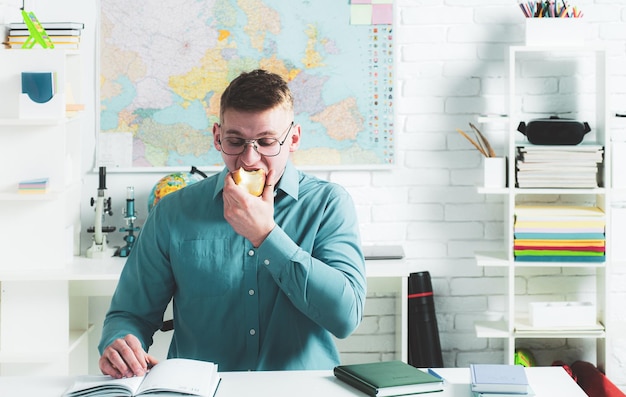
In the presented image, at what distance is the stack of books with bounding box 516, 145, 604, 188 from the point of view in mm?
3184

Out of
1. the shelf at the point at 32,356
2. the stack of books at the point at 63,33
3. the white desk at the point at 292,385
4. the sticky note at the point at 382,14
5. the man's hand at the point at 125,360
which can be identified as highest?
the sticky note at the point at 382,14

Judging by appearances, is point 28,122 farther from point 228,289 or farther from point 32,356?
point 228,289

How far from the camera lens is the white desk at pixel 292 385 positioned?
1.60 meters

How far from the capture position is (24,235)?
9.82 ft

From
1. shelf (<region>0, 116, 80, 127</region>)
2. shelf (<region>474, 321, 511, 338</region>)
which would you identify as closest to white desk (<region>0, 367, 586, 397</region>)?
shelf (<region>0, 116, 80, 127</region>)

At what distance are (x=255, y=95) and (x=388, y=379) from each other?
708 mm

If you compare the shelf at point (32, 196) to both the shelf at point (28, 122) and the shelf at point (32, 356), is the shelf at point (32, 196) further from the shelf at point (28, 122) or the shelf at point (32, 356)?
the shelf at point (32, 356)

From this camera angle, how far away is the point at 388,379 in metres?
1.59

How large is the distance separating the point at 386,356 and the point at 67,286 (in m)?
1.43

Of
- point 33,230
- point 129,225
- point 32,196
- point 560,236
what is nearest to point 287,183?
point 32,196

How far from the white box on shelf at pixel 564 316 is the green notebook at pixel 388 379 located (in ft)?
5.60

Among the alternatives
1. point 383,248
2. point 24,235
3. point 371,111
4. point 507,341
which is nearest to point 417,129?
point 371,111

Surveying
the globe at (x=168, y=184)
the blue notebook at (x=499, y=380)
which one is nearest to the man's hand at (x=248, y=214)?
the blue notebook at (x=499, y=380)

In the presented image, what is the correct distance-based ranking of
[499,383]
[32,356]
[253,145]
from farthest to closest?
[32,356]
[253,145]
[499,383]
